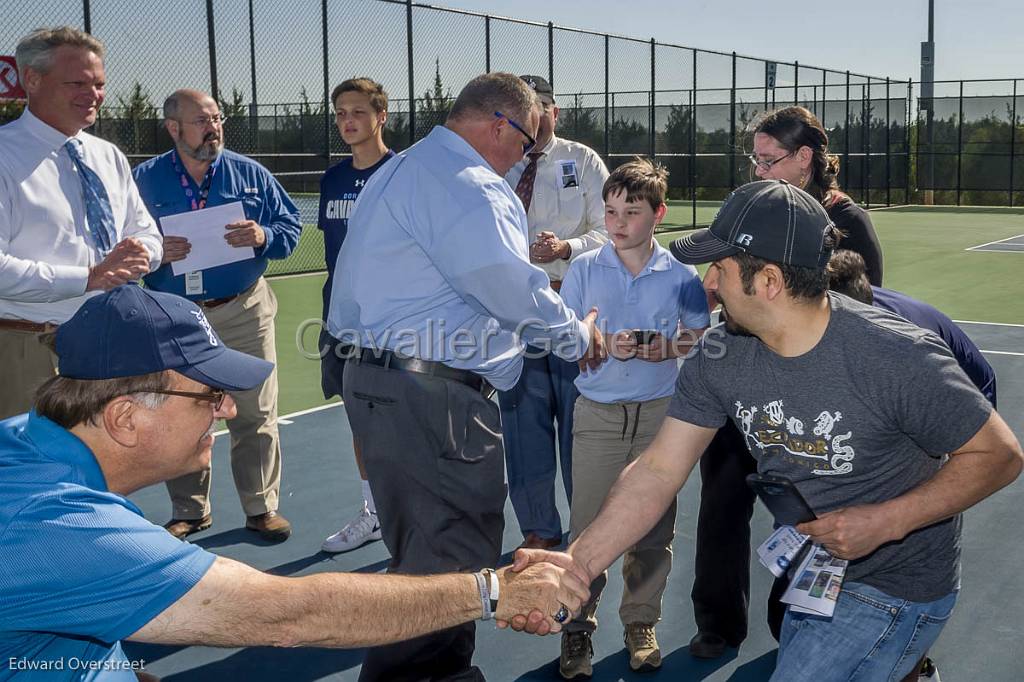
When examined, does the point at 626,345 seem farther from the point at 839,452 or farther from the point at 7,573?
the point at 7,573

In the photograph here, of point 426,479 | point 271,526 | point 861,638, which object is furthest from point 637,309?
point 271,526

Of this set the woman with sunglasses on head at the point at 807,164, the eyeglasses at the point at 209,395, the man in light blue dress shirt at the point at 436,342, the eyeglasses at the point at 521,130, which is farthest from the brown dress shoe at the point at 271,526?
the eyeglasses at the point at 209,395

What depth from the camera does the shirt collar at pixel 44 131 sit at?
4641mm

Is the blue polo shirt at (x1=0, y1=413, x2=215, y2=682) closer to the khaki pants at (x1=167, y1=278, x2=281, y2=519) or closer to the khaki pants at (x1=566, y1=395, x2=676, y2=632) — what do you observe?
the khaki pants at (x1=566, y1=395, x2=676, y2=632)

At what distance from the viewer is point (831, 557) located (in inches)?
110

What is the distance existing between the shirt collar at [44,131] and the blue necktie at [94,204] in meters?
0.04

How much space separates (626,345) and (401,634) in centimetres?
228

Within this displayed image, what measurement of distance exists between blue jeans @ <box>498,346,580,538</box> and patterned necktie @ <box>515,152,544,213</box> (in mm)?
923

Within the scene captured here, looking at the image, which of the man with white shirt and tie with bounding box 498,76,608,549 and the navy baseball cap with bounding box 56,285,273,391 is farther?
the man with white shirt and tie with bounding box 498,76,608,549

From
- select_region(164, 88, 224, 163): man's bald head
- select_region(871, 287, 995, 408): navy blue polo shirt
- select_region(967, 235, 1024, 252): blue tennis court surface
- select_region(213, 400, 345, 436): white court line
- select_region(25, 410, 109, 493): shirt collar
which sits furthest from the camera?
select_region(967, 235, 1024, 252): blue tennis court surface

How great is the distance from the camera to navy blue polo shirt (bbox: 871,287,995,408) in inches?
128

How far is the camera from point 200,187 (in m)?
5.84

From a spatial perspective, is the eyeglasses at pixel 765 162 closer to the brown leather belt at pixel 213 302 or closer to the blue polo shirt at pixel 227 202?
the blue polo shirt at pixel 227 202

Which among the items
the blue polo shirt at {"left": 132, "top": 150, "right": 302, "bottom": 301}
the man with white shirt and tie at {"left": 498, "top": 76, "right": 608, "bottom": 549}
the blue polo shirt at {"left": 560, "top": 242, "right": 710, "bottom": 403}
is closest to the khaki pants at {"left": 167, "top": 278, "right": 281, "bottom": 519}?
the blue polo shirt at {"left": 132, "top": 150, "right": 302, "bottom": 301}
